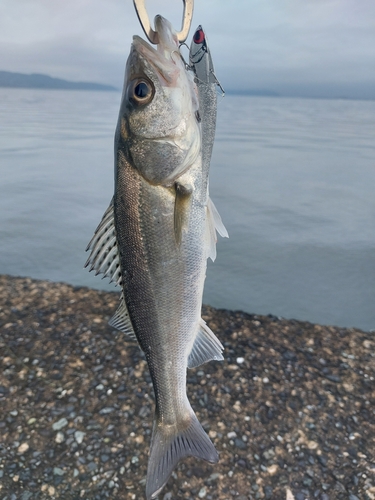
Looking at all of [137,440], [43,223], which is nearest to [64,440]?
[137,440]

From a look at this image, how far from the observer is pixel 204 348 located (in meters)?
1.86

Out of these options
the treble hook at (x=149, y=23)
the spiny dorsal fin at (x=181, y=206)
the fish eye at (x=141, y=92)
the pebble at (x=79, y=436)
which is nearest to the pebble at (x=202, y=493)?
the pebble at (x=79, y=436)

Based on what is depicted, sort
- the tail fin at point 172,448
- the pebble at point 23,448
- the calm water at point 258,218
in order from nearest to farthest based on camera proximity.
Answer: the tail fin at point 172,448 < the pebble at point 23,448 < the calm water at point 258,218

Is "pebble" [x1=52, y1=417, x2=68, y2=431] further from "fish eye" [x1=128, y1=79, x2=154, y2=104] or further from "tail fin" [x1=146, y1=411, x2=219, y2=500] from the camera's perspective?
"fish eye" [x1=128, y1=79, x2=154, y2=104]

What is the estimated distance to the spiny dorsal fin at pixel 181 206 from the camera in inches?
61.1

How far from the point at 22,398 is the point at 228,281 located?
3056mm

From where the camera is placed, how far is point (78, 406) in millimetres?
2967

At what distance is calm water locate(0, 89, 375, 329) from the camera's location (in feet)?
17.1

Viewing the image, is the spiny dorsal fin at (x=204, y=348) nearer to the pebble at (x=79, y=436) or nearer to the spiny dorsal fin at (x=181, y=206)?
the spiny dorsal fin at (x=181, y=206)

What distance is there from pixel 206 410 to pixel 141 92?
2.26 metres

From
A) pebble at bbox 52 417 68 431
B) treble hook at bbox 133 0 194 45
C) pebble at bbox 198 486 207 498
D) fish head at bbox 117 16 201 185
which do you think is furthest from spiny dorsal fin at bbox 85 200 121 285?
pebble at bbox 52 417 68 431

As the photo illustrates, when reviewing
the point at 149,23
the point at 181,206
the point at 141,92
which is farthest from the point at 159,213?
the point at 149,23

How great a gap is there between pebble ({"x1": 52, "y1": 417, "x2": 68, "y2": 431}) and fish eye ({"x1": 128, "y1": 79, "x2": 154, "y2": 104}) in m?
2.27

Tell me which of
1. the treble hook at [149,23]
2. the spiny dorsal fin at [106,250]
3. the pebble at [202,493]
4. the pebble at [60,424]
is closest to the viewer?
the treble hook at [149,23]
